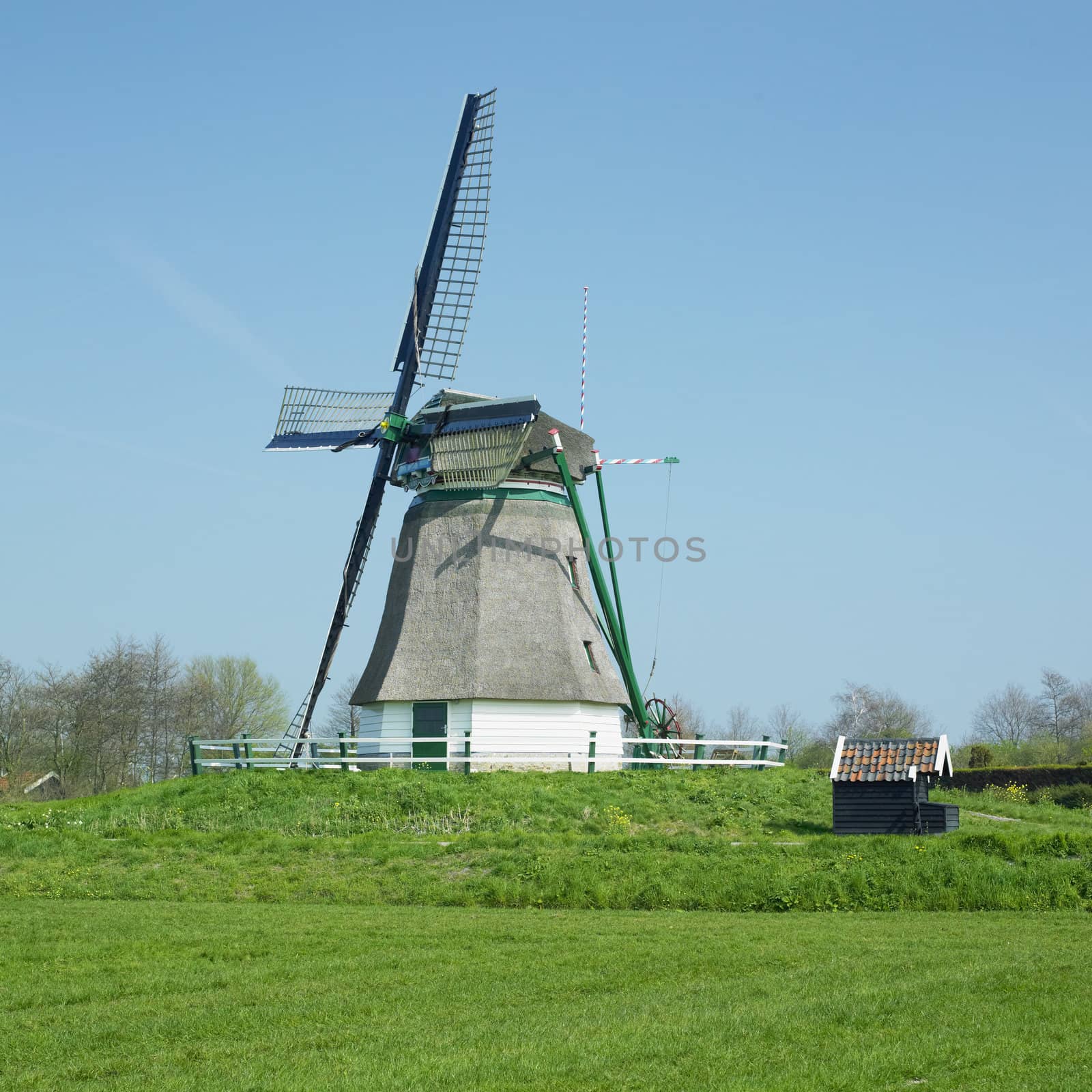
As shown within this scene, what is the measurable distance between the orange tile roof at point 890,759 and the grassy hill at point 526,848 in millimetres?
1067

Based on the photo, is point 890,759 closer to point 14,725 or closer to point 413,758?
point 413,758

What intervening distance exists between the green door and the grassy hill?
1520mm

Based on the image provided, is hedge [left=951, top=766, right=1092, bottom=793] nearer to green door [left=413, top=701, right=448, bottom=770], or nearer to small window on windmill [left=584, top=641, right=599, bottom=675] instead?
small window on windmill [left=584, top=641, right=599, bottom=675]

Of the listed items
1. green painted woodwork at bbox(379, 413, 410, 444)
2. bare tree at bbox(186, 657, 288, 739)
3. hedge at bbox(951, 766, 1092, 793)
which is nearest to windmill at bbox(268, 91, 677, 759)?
green painted woodwork at bbox(379, 413, 410, 444)

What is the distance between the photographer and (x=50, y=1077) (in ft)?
23.3

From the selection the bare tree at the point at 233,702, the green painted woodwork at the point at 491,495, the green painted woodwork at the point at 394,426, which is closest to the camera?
the green painted woodwork at the point at 491,495

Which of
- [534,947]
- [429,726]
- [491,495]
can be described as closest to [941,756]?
[534,947]

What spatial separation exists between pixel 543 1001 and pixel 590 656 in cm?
1802

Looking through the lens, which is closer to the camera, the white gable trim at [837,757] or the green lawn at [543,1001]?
the green lawn at [543,1001]

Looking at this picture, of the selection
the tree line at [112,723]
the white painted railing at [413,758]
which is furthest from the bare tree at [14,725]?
the white painted railing at [413,758]

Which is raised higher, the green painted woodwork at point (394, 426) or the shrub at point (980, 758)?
the green painted woodwork at point (394, 426)

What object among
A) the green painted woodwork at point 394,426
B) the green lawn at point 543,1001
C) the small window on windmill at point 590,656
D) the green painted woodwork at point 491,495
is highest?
the green painted woodwork at point 394,426

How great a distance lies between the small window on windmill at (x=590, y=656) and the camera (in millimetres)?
26719

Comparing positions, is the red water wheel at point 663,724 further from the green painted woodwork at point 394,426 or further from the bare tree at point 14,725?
the bare tree at point 14,725
